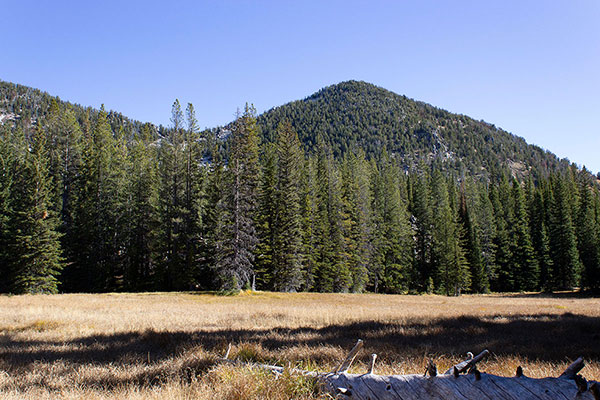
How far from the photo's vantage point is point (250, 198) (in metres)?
36.0

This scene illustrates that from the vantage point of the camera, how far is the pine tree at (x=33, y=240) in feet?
110

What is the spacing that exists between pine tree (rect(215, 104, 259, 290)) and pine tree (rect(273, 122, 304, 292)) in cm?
479

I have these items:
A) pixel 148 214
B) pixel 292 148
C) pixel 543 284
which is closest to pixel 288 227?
pixel 292 148

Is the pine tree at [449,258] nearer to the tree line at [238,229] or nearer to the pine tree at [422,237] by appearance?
the tree line at [238,229]

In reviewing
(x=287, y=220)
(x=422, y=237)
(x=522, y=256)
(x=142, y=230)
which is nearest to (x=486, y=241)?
(x=522, y=256)

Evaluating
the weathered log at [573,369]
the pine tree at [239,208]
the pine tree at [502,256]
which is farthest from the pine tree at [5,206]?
the pine tree at [502,256]

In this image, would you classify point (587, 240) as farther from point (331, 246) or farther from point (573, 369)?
point (573, 369)

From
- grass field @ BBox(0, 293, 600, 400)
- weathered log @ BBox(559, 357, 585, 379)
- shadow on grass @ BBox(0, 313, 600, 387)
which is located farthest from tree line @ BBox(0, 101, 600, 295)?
weathered log @ BBox(559, 357, 585, 379)

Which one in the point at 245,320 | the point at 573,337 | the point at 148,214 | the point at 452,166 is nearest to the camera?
the point at 573,337

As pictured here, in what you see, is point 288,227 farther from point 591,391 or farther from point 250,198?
point 591,391

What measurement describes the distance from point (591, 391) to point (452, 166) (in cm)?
17849

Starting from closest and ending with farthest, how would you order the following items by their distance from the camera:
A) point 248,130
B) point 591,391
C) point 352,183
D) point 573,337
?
point 591,391
point 573,337
point 248,130
point 352,183

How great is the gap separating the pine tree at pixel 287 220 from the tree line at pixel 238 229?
13 cm

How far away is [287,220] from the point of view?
133ft
